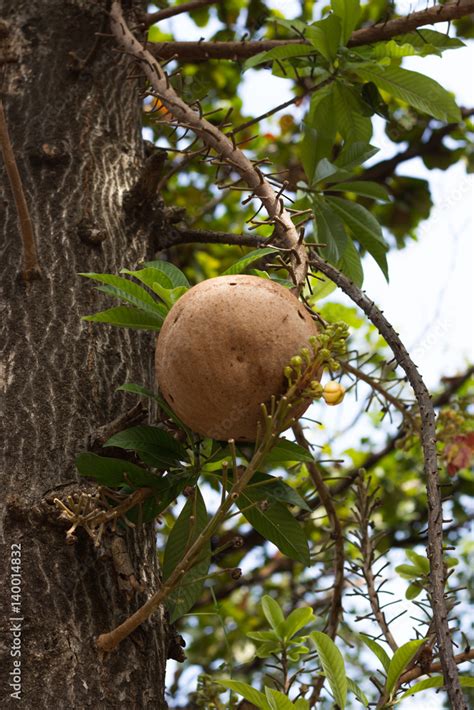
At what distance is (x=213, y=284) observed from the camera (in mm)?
1320

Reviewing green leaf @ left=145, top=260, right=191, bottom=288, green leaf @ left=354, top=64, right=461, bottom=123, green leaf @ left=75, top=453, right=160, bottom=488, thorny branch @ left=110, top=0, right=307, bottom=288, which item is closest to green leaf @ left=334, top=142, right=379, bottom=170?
green leaf @ left=354, top=64, right=461, bottom=123

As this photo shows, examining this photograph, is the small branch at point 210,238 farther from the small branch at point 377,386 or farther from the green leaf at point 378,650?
the green leaf at point 378,650

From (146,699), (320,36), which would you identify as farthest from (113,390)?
(320,36)

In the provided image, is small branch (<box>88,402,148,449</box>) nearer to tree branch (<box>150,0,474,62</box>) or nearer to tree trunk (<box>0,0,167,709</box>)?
tree trunk (<box>0,0,167,709</box>)

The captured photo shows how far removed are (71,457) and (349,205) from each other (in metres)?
1.02

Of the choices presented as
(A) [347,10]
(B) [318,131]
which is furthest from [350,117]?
(A) [347,10]

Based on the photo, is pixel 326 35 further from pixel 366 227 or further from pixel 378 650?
pixel 378 650

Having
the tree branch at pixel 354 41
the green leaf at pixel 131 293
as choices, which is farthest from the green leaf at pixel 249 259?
the tree branch at pixel 354 41

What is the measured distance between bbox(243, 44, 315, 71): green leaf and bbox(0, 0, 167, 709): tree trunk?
0.41m

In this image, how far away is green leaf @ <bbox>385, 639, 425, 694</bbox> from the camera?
1477 mm

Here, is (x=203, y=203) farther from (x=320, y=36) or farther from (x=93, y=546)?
(x=93, y=546)

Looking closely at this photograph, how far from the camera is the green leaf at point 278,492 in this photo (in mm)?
1471

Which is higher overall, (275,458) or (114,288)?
(114,288)

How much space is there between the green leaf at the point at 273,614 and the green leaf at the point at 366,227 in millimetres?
866
